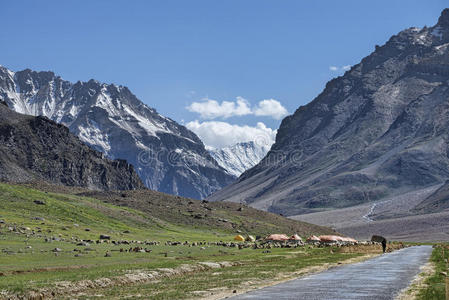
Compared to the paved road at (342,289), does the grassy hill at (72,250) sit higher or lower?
higher

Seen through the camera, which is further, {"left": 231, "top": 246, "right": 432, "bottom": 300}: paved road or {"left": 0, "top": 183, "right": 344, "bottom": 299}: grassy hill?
{"left": 0, "top": 183, "right": 344, "bottom": 299}: grassy hill

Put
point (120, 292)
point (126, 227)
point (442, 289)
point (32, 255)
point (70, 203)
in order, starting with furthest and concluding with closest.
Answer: point (70, 203) → point (126, 227) → point (32, 255) → point (120, 292) → point (442, 289)

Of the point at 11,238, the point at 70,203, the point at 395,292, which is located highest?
the point at 70,203

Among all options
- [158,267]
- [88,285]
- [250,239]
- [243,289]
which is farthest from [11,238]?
[250,239]

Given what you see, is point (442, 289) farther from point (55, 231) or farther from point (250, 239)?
point (250, 239)

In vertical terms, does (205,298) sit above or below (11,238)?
below

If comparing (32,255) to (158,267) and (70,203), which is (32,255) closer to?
(158,267)

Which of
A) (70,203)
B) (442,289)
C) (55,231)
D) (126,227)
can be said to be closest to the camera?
(442,289)

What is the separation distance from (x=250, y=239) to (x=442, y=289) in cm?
14118

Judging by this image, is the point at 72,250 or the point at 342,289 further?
the point at 72,250

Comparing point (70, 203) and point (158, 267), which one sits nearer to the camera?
point (158, 267)

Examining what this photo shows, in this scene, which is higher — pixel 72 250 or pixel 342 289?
pixel 72 250

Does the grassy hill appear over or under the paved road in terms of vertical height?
over

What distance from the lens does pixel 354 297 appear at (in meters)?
36.2
